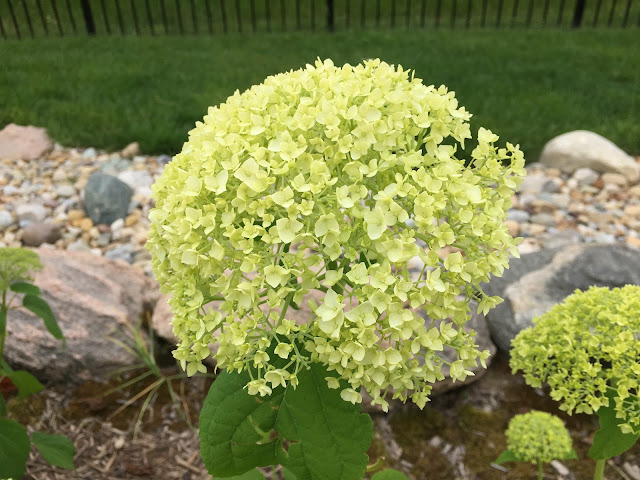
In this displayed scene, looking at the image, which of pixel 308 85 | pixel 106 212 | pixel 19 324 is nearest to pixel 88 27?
pixel 106 212

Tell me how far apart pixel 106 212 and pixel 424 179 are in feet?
14.5

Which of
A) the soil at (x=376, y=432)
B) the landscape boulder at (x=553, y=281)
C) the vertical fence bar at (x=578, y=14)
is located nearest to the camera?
the soil at (x=376, y=432)

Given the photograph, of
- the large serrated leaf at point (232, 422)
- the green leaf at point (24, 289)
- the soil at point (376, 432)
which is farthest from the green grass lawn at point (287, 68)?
the large serrated leaf at point (232, 422)

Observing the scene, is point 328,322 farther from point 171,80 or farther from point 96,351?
point 171,80

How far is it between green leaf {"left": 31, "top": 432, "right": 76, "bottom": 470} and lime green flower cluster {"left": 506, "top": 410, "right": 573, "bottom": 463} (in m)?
2.03

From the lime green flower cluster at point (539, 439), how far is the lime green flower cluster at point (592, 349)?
218mm

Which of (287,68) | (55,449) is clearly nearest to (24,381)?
(55,449)

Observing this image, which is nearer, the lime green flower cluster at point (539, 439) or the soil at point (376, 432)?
the lime green flower cluster at point (539, 439)

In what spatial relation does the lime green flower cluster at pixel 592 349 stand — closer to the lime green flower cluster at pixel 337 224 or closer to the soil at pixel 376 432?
the lime green flower cluster at pixel 337 224

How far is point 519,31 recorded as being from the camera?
34.4 ft

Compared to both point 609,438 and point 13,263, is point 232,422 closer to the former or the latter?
point 609,438

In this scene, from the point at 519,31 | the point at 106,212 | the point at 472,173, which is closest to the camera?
the point at 472,173

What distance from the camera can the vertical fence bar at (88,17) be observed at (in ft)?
34.1

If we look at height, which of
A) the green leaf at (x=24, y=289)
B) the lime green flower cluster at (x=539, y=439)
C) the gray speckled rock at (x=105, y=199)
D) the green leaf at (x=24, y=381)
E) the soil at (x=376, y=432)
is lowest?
the soil at (x=376, y=432)
